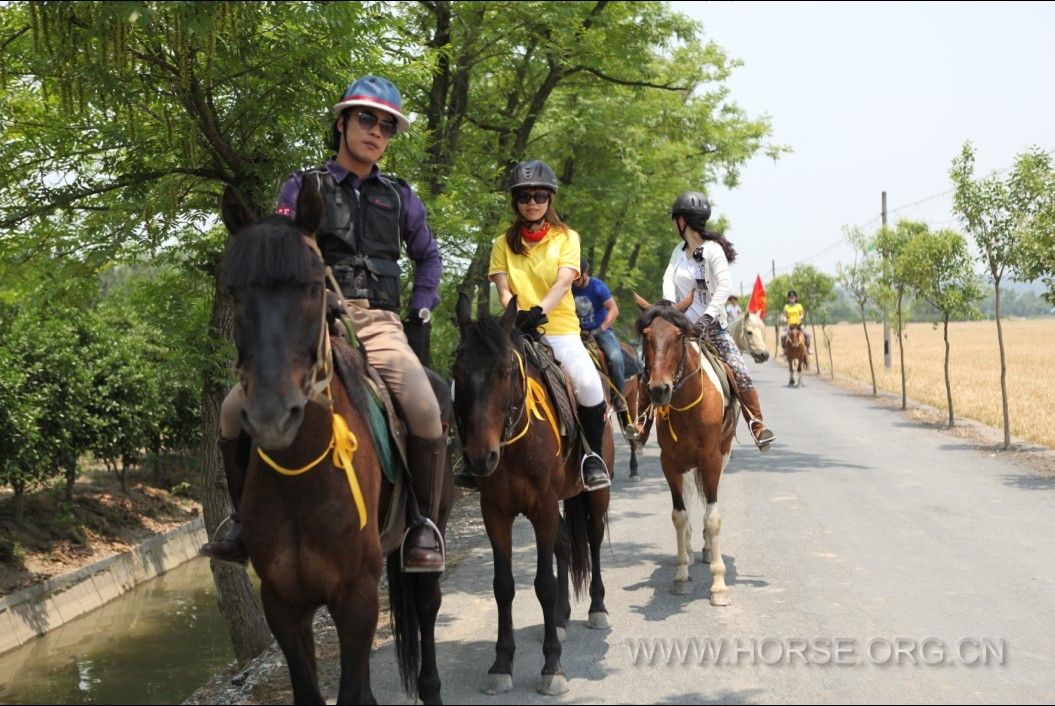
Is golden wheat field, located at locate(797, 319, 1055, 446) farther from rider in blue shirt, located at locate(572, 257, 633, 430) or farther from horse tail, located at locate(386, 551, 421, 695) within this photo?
horse tail, located at locate(386, 551, 421, 695)

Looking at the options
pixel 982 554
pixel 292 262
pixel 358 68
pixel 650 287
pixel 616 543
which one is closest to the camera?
pixel 292 262

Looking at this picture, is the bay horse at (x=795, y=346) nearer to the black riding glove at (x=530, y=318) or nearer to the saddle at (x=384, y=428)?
the black riding glove at (x=530, y=318)

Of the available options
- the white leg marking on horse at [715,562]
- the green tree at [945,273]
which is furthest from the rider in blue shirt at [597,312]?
the green tree at [945,273]

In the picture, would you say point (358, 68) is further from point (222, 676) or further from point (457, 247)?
point (222, 676)

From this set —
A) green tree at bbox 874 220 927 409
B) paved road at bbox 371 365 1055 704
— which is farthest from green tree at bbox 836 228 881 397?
paved road at bbox 371 365 1055 704

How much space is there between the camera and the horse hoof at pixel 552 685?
19.6 feet

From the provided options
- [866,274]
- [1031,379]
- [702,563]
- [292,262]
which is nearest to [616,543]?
[702,563]

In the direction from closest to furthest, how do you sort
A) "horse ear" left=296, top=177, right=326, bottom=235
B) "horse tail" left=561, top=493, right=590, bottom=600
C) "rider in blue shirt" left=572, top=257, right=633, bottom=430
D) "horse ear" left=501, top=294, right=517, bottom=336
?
"horse ear" left=296, top=177, right=326, bottom=235 < "horse ear" left=501, top=294, right=517, bottom=336 < "horse tail" left=561, top=493, right=590, bottom=600 < "rider in blue shirt" left=572, top=257, right=633, bottom=430

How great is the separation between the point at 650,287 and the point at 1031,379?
43.5 ft

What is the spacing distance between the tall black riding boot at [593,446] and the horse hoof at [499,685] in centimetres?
157

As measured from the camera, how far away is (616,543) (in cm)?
1078

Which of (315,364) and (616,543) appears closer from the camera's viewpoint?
(315,364)

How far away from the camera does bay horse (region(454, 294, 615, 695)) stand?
5.94 metres

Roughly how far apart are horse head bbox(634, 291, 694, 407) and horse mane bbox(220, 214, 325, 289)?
4497 millimetres
